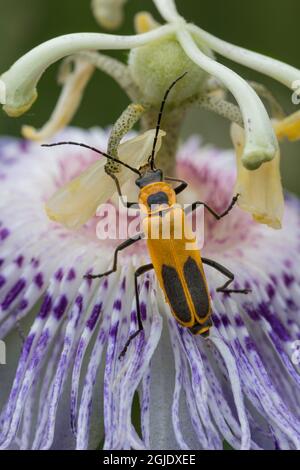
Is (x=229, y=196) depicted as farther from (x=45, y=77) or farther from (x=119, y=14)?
(x=45, y=77)

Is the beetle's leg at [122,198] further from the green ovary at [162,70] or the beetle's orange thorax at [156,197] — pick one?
the green ovary at [162,70]

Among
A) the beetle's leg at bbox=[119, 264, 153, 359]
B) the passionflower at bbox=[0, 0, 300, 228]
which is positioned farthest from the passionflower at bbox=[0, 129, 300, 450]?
the passionflower at bbox=[0, 0, 300, 228]

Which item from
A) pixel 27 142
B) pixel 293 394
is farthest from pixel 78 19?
pixel 293 394

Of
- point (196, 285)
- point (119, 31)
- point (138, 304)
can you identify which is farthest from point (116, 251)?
point (119, 31)

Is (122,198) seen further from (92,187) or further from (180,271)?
(180,271)

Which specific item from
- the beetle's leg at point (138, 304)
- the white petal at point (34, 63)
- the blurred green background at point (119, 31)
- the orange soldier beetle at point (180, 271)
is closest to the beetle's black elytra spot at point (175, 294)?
the orange soldier beetle at point (180, 271)

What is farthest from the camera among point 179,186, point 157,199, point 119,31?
point 119,31
